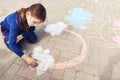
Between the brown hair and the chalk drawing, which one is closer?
the brown hair

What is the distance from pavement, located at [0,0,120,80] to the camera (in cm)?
283

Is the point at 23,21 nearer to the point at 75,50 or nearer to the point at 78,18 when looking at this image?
the point at 75,50

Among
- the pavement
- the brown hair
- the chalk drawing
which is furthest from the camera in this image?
the chalk drawing

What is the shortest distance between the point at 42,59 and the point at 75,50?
2.06ft

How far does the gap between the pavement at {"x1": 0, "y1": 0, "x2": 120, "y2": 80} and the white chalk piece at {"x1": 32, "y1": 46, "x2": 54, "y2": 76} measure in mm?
66

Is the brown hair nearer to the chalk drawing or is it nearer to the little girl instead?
the little girl

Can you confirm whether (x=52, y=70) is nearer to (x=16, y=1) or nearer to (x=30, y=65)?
(x=30, y=65)

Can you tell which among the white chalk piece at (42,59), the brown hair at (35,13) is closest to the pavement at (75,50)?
the white chalk piece at (42,59)

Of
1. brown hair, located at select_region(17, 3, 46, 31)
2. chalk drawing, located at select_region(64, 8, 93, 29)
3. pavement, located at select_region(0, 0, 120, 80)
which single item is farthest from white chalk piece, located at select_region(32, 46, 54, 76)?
chalk drawing, located at select_region(64, 8, 93, 29)

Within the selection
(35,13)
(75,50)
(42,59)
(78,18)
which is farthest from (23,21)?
(78,18)

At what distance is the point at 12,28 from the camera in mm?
2691

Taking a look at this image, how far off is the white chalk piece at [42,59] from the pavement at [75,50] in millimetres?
66

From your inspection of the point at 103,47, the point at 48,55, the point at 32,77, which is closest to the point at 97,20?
the point at 103,47

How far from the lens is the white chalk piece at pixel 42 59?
287 centimetres
